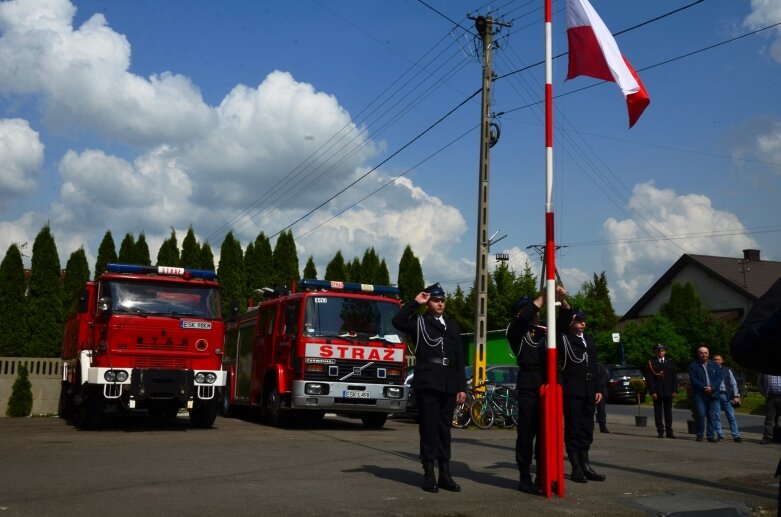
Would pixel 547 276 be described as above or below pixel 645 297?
below

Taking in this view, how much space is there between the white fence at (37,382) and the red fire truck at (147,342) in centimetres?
677

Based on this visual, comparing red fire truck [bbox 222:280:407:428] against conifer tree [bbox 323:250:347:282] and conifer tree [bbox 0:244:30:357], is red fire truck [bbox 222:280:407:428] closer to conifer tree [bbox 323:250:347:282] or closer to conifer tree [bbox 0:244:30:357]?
conifer tree [bbox 0:244:30:357]

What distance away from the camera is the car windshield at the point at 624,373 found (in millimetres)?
36156

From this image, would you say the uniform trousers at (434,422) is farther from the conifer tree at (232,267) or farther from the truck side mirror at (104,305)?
the conifer tree at (232,267)

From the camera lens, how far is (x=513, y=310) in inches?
347

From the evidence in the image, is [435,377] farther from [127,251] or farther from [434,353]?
[127,251]

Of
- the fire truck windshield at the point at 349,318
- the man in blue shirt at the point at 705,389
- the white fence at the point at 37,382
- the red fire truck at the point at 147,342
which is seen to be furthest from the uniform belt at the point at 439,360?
the white fence at the point at 37,382

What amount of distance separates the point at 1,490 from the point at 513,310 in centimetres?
527

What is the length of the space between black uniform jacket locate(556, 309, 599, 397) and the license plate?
774cm

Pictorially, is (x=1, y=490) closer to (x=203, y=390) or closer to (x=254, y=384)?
(x=203, y=390)

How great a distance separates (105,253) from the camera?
31453 mm

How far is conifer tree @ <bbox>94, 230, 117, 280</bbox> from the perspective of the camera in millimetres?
31250

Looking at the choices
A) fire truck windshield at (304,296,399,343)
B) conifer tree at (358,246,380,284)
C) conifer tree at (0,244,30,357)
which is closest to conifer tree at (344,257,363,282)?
conifer tree at (358,246,380,284)

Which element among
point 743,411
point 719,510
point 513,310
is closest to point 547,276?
point 513,310
